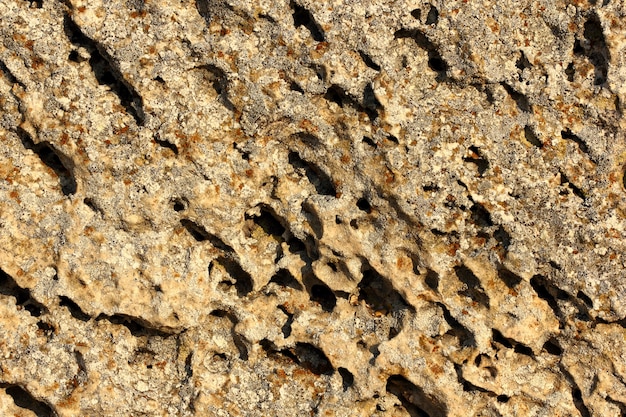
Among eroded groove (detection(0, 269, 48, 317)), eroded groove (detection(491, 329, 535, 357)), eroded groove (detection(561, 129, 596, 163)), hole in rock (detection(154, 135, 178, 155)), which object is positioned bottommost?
eroded groove (detection(0, 269, 48, 317))

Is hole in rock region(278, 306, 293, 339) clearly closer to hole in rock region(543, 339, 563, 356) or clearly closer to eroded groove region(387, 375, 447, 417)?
eroded groove region(387, 375, 447, 417)

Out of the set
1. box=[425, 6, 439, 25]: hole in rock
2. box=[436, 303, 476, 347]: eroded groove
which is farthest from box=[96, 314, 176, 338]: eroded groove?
box=[425, 6, 439, 25]: hole in rock

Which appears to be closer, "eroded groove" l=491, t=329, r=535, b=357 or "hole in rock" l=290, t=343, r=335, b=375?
"eroded groove" l=491, t=329, r=535, b=357

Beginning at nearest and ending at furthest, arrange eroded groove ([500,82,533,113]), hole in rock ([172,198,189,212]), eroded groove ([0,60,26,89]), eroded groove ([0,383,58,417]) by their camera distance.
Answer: eroded groove ([0,60,26,89]), hole in rock ([172,198,189,212]), eroded groove ([0,383,58,417]), eroded groove ([500,82,533,113])

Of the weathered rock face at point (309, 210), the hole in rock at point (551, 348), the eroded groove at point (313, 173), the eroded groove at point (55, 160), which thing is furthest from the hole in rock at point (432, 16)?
the eroded groove at point (55, 160)

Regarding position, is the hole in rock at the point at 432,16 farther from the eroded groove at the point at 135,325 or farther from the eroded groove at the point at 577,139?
the eroded groove at the point at 135,325

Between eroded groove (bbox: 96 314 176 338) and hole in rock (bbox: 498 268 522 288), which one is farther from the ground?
hole in rock (bbox: 498 268 522 288)
